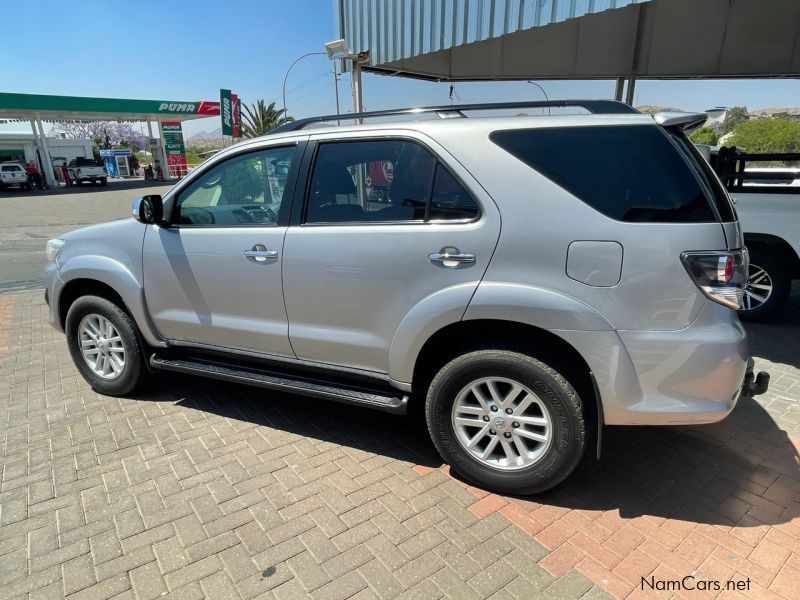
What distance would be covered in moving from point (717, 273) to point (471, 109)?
150 cm

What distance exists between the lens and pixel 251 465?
307 centimetres

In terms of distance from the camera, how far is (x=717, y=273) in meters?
2.25

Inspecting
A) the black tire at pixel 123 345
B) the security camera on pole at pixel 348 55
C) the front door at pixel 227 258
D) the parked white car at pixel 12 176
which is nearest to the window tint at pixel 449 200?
the front door at pixel 227 258

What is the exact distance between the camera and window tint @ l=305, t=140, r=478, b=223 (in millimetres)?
2670

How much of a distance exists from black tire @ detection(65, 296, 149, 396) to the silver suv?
0.29 m

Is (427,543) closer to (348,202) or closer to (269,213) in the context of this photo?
(348,202)

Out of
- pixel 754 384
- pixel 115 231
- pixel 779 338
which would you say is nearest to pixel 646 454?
pixel 754 384

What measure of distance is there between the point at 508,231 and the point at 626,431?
1.78 metres

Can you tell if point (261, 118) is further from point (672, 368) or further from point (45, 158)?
point (672, 368)

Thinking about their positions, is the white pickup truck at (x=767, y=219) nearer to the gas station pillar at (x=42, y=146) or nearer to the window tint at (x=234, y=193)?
the window tint at (x=234, y=193)

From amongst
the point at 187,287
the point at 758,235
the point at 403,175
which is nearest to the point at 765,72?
the point at 758,235

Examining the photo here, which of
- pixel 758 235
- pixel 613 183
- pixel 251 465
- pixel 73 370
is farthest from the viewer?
pixel 758 235

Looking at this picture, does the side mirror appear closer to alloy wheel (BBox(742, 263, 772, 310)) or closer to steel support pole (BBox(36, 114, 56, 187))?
alloy wheel (BBox(742, 263, 772, 310))

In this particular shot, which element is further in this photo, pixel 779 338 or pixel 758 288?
pixel 758 288
